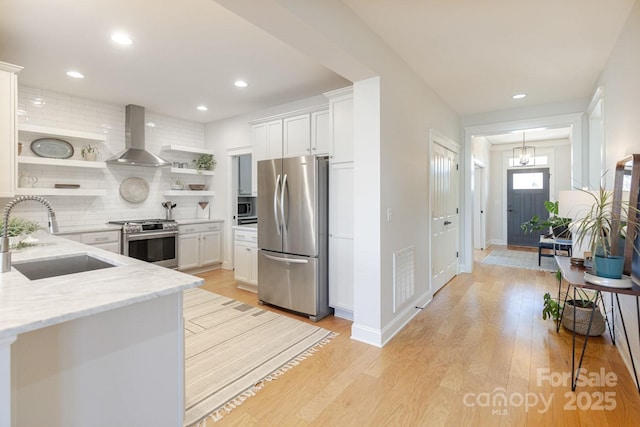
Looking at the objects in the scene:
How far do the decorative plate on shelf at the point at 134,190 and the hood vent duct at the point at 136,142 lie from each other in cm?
38

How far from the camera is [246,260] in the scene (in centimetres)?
427

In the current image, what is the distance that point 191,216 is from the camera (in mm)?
5570

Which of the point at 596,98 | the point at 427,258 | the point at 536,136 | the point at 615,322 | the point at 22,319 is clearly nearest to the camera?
the point at 22,319

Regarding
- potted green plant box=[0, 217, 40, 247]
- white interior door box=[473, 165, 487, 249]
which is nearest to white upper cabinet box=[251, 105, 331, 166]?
potted green plant box=[0, 217, 40, 247]

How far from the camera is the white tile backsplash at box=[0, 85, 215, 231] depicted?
3.94 metres

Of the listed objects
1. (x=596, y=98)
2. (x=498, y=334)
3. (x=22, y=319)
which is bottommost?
(x=498, y=334)

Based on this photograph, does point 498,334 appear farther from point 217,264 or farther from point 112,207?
point 112,207

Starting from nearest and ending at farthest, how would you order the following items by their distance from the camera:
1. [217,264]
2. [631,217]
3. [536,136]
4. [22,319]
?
[22,319] < [631,217] < [217,264] < [536,136]

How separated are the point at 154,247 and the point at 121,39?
2797mm

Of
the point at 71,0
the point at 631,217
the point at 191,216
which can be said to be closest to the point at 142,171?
the point at 191,216

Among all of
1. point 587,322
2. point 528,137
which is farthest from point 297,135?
point 528,137

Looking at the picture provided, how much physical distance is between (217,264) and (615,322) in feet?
17.2

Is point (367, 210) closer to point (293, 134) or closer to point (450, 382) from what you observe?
point (450, 382)

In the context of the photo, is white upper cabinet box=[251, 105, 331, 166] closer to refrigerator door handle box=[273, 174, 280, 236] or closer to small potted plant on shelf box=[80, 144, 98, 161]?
refrigerator door handle box=[273, 174, 280, 236]
